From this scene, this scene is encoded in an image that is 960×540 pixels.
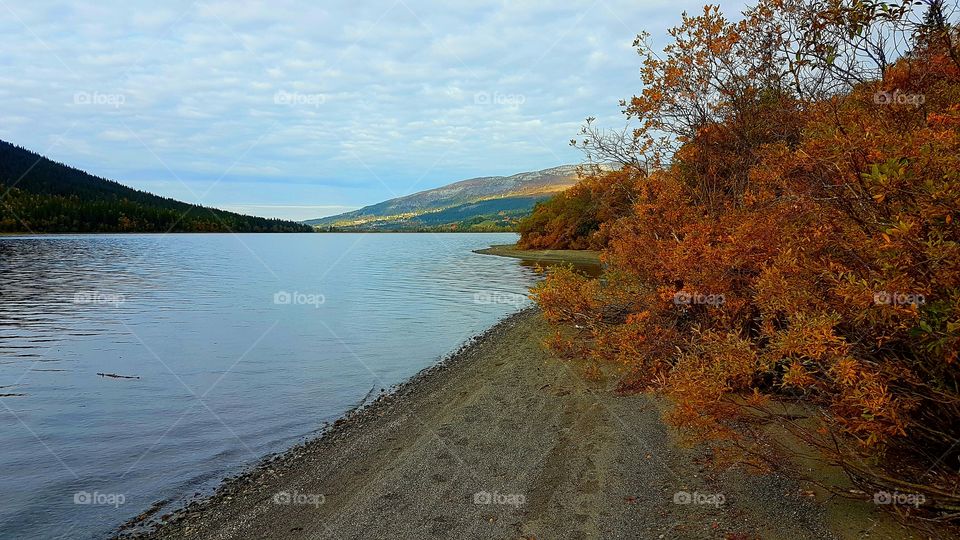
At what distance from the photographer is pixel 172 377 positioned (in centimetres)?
1839

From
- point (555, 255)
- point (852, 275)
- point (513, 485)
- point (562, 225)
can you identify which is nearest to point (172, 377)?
point (513, 485)

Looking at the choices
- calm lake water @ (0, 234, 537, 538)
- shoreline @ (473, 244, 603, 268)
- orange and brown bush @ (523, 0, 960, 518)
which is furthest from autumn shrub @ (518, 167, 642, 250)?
orange and brown bush @ (523, 0, 960, 518)

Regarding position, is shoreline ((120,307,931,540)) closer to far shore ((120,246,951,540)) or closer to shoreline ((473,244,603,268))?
far shore ((120,246,951,540))

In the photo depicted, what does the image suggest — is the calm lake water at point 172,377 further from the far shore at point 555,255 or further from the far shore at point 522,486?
the far shore at point 555,255

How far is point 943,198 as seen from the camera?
432 centimetres

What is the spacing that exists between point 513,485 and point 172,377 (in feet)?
48.0

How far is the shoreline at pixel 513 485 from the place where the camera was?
6.96 m

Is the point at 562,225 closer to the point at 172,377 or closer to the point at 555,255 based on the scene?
the point at 555,255

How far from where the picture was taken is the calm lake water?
10594 mm

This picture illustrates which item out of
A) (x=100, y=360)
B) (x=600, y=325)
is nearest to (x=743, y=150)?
(x=600, y=325)

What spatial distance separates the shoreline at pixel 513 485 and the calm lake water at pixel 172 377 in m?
1.48

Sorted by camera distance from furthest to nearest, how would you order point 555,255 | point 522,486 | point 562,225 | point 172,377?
point 562,225, point 555,255, point 172,377, point 522,486

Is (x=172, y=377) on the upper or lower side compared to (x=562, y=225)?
lower

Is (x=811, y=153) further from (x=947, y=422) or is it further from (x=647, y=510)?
(x=647, y=510)
